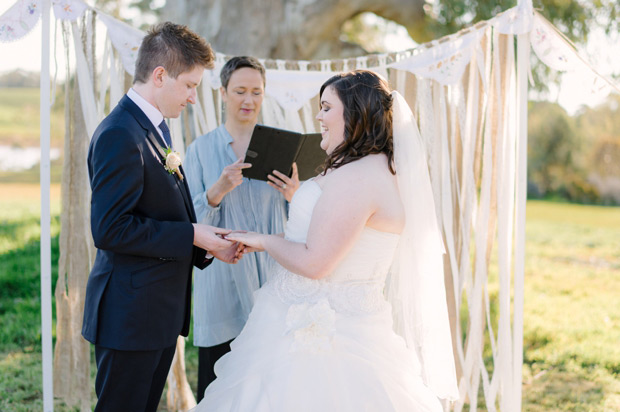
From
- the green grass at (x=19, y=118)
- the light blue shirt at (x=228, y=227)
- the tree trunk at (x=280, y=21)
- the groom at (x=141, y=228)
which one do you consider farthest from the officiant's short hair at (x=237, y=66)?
the green grass at (x=19, y=118)

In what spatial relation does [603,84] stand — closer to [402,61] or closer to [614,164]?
[402,61]

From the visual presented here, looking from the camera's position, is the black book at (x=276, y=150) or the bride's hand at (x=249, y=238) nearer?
the bride's hand at (x=249, y=238)

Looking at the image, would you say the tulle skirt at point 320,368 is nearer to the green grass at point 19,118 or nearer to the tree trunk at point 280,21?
the tree trunk at point 280,21

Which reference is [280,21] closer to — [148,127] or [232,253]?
[232,253]

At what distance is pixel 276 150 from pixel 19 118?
22976mm

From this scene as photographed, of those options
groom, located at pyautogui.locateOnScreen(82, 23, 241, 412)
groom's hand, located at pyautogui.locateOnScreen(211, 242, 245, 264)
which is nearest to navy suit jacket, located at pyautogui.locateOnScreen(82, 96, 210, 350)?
groom, located at pyautogui.locateOnScreen(82, 23, 241, 412)

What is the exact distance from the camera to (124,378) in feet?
7.30

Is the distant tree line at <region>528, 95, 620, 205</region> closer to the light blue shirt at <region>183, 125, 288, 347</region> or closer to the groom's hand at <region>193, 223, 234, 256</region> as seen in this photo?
the light blue shirt at <region>183, 125, 288, 347</region>

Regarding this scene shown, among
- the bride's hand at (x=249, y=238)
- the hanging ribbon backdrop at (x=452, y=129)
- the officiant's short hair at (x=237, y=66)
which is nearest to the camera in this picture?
the bride's hand at (x=249, y=238)

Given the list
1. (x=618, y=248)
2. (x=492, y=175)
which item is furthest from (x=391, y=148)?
(x=618, y=248)

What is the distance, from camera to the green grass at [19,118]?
71.4ft

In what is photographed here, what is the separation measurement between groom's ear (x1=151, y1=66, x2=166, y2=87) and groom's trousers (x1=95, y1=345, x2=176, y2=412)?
960mm

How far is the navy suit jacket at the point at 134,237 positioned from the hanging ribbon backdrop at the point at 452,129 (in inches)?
47.4

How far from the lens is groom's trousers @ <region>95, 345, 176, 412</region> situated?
2.20m
